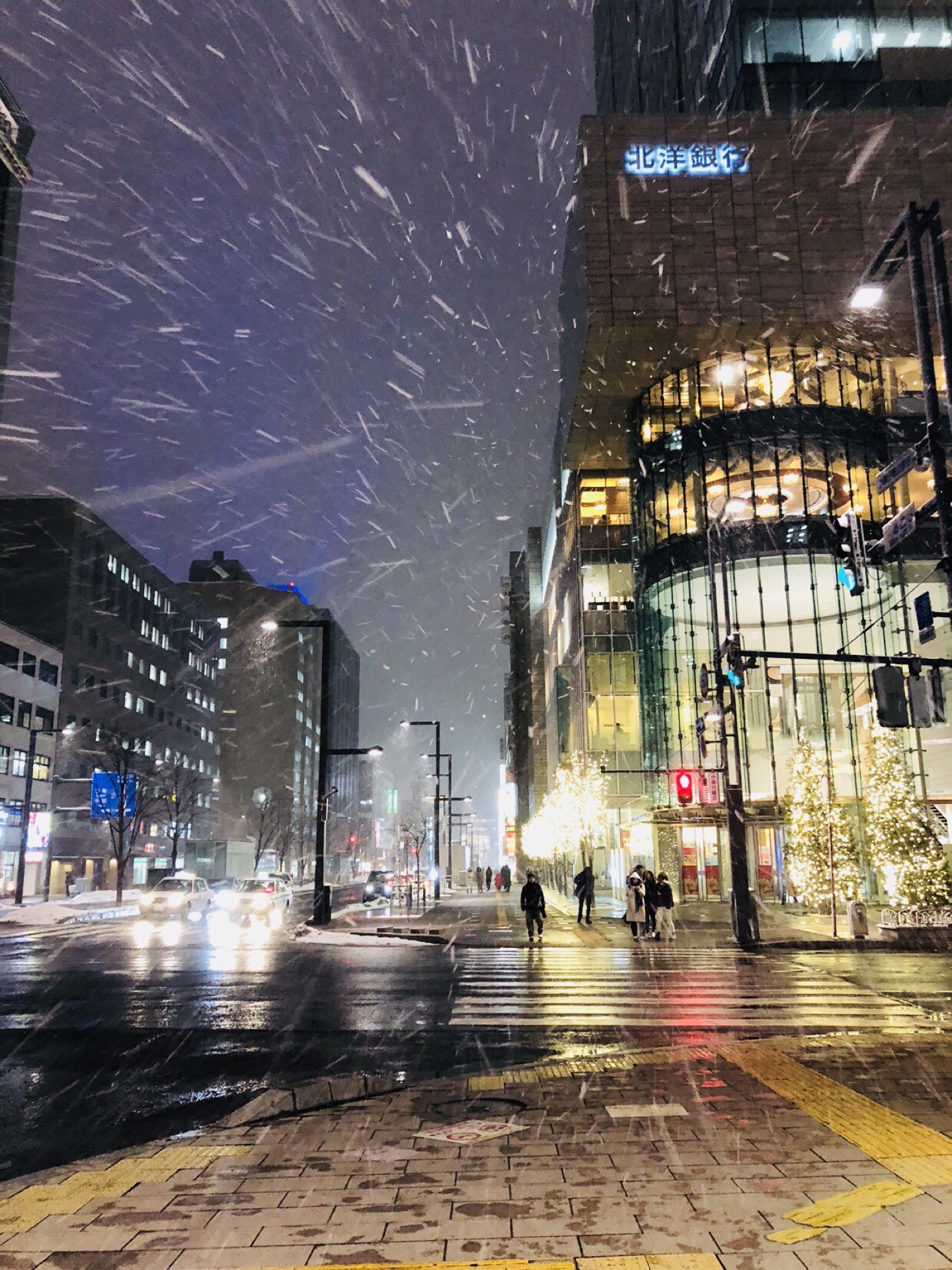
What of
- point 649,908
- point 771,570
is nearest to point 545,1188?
point 649,908

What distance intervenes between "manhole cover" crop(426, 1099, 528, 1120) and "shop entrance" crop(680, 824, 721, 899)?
117 ft

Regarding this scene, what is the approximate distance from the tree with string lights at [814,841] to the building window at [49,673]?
52842 millimetres

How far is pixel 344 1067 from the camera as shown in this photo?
981cm

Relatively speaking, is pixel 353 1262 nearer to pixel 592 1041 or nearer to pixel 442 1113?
pixel 442 1113

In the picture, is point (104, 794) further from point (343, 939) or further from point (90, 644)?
point (343, 939)

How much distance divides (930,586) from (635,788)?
1851 centimetres

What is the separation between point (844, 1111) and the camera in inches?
287

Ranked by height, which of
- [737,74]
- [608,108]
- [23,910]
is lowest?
[23,910]

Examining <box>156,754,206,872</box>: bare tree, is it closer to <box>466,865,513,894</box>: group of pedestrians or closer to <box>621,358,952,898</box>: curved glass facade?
<box>466,865,513,894</box>: group of pedestrians

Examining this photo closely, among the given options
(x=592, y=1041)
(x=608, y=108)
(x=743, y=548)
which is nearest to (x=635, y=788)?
(x=743, y=548)

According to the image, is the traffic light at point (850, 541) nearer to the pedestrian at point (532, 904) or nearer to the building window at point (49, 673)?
the pedestrian at point (532, 904)

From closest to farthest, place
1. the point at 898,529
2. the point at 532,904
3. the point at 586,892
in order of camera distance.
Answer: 1. the point at 898,529
2. the point at 532,904
3. the point at 586,892

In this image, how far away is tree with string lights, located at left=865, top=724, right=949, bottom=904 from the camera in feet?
86.2

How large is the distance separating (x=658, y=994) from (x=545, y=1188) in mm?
9878
